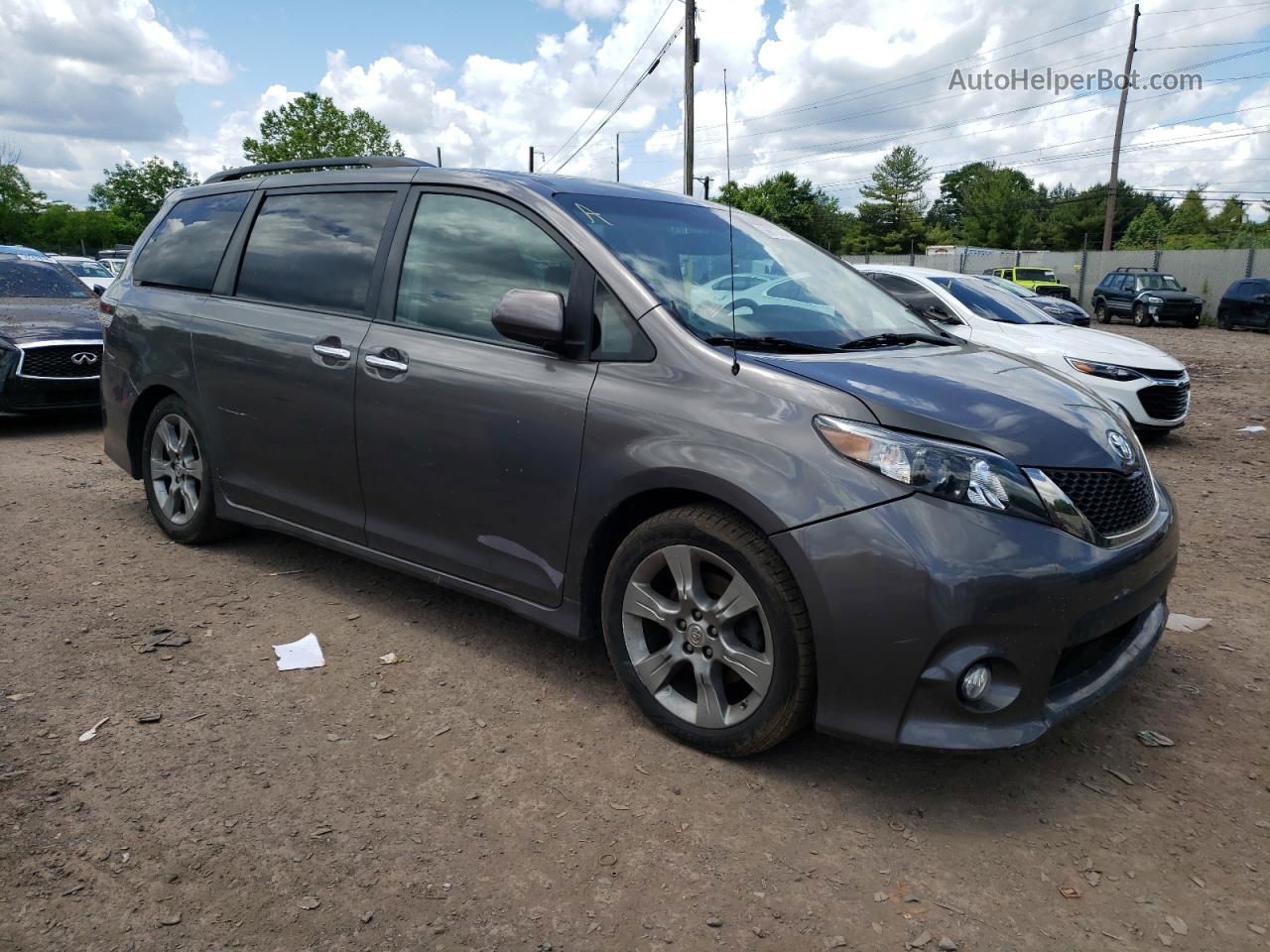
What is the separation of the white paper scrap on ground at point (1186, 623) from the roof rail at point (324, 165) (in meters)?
3.71

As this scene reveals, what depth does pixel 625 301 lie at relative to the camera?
3152 millimetres

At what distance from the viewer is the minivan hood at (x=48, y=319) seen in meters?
8.43

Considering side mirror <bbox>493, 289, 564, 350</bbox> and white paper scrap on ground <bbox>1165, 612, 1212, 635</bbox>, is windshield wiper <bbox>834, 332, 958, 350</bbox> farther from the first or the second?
white paper scrap on ground <bbox>1165, 612, 1212, 635</bbox>

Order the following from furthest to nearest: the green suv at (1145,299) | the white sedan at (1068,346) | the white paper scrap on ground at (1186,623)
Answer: the green suv at (1145,299), the white sedan at (1068,346), the white paper scrap on ground at (1186,623)

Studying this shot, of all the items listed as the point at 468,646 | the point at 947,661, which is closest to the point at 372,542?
the point at 468,646

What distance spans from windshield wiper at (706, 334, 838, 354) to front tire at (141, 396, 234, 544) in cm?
284

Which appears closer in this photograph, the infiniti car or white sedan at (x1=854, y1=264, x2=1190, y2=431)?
the infiniti car

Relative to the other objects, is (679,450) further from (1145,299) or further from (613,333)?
(1145,299)

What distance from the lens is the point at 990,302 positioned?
946 centimetres

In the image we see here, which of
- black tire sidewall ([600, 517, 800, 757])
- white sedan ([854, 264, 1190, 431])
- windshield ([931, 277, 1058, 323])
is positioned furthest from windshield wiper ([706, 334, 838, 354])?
windshield ([931, 277, 1058, 323])

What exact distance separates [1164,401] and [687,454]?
23.9 feet

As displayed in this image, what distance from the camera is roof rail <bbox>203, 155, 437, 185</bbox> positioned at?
4.10 meters

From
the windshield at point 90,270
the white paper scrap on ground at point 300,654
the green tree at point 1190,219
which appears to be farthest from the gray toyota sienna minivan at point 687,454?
the green tree at point 1190,219

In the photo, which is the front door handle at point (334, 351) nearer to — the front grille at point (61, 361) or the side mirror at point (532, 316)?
the side mirror at point (532, 316)
